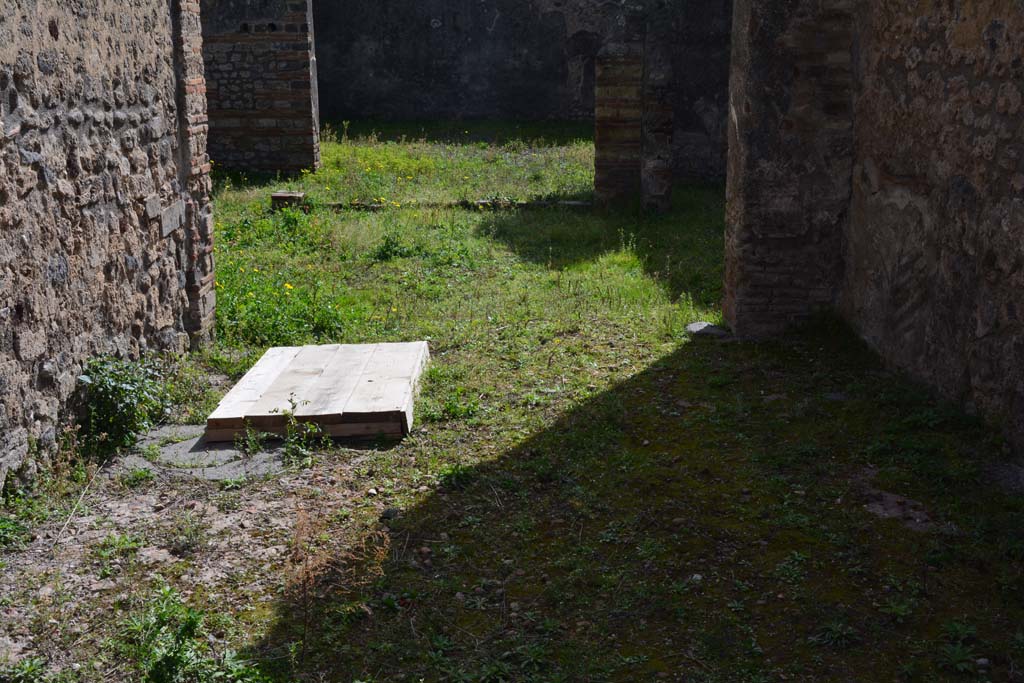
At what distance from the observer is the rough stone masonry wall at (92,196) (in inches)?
178

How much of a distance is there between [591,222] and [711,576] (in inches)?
310

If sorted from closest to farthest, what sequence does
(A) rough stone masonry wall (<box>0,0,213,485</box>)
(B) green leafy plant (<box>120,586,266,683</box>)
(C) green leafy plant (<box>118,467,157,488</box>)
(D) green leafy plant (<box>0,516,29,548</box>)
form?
(B) green leafy plant (<box>120,586,266,683</box>)
(D) green leafy plant (<box>0,516,29,548</box>)
(A) rough stone masonry wall (<box>0,0,213,485</box>)
(C) green leafy plant (<box>118,467,157,488</box>)

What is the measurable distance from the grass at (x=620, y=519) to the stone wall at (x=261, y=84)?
6553mm

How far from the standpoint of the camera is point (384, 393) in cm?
567

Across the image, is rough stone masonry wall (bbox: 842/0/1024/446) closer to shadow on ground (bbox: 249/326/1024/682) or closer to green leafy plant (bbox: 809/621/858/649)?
shadow on ground (bbox: 249/326/1024/682)

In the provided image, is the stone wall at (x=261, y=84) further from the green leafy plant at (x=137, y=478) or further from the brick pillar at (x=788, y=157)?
the green leafy plant at (x=137, y=478)

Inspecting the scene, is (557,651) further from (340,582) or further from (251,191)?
(251,191)

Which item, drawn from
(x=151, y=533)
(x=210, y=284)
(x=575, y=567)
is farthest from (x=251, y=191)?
(x=575, y=567)

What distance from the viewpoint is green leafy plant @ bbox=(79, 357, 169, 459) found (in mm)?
5172

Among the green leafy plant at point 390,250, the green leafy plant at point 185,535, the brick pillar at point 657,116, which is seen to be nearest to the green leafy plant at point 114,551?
the green leafy plant at point 185,535

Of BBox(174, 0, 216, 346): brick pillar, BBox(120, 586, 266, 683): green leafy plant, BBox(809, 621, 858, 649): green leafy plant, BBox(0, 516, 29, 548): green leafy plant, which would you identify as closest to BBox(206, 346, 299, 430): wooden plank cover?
BBox(174, 0, 216, 346): brick pillar

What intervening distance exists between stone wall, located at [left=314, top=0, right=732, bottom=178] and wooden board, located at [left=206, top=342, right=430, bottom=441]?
1386 cm

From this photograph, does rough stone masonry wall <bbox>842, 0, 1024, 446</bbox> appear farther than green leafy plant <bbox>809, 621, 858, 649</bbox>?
Yes

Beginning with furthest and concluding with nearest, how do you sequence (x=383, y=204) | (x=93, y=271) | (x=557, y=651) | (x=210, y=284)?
(x=383, y=204)
(x=210, y=284)
(x=93, y=271)
(x=557, y=651)
